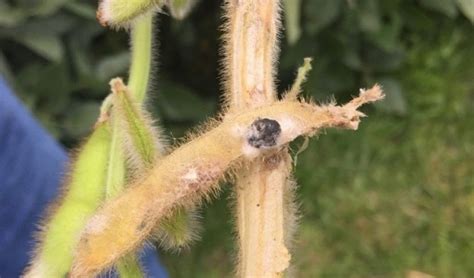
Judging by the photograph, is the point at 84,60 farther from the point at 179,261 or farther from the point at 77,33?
the point at 179,261

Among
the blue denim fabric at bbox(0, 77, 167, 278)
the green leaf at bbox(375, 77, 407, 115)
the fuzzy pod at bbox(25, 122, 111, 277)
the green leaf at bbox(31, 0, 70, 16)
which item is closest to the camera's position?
the fuzzy pod at bbox(25, 122, 111, 277)

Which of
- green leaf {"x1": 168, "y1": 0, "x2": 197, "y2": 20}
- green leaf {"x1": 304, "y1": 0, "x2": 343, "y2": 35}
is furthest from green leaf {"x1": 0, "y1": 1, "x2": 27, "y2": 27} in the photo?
green leaf {"x1": 168, "y1": 0, "x2": 197, "y2": 20}

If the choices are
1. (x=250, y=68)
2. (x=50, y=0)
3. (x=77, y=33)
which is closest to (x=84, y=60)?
(x=77, y=33)

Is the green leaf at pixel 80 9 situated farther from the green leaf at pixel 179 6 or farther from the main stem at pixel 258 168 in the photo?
the main stem at pixel 258 168

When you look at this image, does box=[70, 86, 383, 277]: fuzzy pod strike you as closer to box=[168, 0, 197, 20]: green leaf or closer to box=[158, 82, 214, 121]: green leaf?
box=[168, 0, 197, 20]: green leaf

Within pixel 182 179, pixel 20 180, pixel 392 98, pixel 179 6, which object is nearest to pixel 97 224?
pixel 182 179
